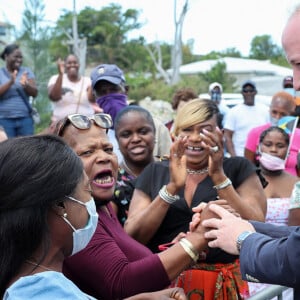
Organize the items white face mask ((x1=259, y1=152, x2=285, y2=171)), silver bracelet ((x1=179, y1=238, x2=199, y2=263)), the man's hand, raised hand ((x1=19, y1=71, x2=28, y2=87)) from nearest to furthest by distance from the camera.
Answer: the man's hand → silver bracelet ((x1=179, y1=238, x2=199, y2=263)) → white face mask ((x1=259, y1=152, x2=285, y2=171)) → raised hand ((x1=19, y1=71, x2=28, y2=87))

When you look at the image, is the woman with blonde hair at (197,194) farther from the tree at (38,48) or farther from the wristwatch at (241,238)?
the tree at (38,48)

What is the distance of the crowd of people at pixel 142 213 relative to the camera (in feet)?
5.96

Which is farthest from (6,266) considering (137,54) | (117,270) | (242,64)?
(137,54)

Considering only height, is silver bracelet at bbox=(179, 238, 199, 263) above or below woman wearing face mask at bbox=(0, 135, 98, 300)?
below

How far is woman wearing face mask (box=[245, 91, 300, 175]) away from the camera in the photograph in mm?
5367

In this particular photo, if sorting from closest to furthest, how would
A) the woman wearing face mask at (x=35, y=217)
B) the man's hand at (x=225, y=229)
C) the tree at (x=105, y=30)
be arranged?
the woman wearing face mask at (x=35, y=217) → the man's hand at (x=225, y=229) → the tree at (x=105, y=30)

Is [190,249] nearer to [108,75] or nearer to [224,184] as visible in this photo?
[224,184]

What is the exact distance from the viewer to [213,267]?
9.88ft

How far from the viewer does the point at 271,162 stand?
182 inches

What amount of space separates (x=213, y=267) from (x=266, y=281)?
Answer: 1.13 metres

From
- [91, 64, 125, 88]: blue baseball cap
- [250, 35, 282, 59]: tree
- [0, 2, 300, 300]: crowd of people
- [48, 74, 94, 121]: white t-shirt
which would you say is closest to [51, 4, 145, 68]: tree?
[250, 35, 282, 59]: tree

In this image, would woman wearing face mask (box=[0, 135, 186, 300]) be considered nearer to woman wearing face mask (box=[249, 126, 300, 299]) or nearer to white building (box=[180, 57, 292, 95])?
woman wearing face mask (box=[249, 126, 300, 299])

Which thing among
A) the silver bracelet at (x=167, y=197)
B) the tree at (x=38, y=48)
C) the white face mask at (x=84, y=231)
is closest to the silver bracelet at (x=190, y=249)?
the white face mask at (x=84, y=231)

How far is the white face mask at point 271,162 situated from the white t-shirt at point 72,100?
349 centimetres
